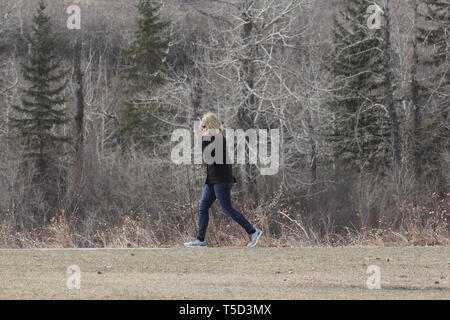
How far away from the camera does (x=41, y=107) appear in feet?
162

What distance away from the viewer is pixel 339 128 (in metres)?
40.0

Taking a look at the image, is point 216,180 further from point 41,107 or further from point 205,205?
point 41,107

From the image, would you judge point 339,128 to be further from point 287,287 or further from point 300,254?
point 287,287

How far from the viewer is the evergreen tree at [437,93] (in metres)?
39.8

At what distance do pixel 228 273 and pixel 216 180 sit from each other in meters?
2.14

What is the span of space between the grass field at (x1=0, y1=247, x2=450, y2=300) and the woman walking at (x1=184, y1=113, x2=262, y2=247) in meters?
0.34

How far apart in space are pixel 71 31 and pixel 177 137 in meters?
25.6

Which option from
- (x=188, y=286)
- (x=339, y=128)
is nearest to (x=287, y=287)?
(x=188, y=286)

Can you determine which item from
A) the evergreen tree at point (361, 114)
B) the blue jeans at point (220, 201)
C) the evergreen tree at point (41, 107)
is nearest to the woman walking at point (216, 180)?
the blue jeans at point (220, 201)

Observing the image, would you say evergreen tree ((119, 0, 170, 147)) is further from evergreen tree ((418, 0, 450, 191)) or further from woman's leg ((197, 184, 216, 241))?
woman's leg ((197, 184, 216, 241))

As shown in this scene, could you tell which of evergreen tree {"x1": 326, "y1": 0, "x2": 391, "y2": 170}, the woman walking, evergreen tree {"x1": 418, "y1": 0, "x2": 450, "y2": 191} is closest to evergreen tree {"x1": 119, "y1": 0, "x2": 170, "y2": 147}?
evergreen tree {"x1": 326, "y1": 0, "x2": 391, "y2": 170}

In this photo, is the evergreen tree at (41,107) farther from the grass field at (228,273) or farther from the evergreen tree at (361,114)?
the grass field at (228,273)

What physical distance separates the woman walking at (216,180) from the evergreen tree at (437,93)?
27.4 meters
